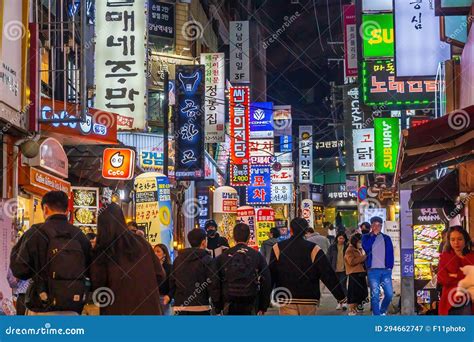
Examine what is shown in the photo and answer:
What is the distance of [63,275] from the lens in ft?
25.6

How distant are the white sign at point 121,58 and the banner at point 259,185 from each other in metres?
23.5

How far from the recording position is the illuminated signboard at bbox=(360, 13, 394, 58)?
21297 mm

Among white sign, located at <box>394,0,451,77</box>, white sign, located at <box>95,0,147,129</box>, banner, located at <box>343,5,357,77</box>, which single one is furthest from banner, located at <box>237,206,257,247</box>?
white sign, located at <box>394,0,451,77</box>

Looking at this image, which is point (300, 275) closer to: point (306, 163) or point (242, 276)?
point (242, 276)

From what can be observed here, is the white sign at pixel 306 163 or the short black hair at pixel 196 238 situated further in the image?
the white sign at pixel 306 163

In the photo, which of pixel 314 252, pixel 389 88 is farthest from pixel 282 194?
pixel 314 252

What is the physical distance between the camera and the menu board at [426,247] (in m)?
16.9

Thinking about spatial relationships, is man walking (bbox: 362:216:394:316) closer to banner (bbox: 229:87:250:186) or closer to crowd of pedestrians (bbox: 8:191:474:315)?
crowd of pedestrians (bbox: 8:191:474:315)

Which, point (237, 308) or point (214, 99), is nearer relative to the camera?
point (237, 308)

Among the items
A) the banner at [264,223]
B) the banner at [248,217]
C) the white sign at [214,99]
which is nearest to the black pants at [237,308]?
the white sign at [214,99]

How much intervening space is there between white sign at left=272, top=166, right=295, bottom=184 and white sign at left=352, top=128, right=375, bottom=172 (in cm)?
1900

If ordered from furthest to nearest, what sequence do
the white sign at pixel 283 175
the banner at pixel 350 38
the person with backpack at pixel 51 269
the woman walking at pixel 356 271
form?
1. the white sign at pixel 283 175
2. the banner at pixel 350 38
3. the woman walking at pixel 356 271
4. the person with backpack at pixel 51 269

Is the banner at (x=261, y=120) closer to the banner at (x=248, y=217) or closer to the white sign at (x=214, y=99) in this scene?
the banner at (x=248, y=217)

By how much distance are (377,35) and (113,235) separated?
14.9 meters
